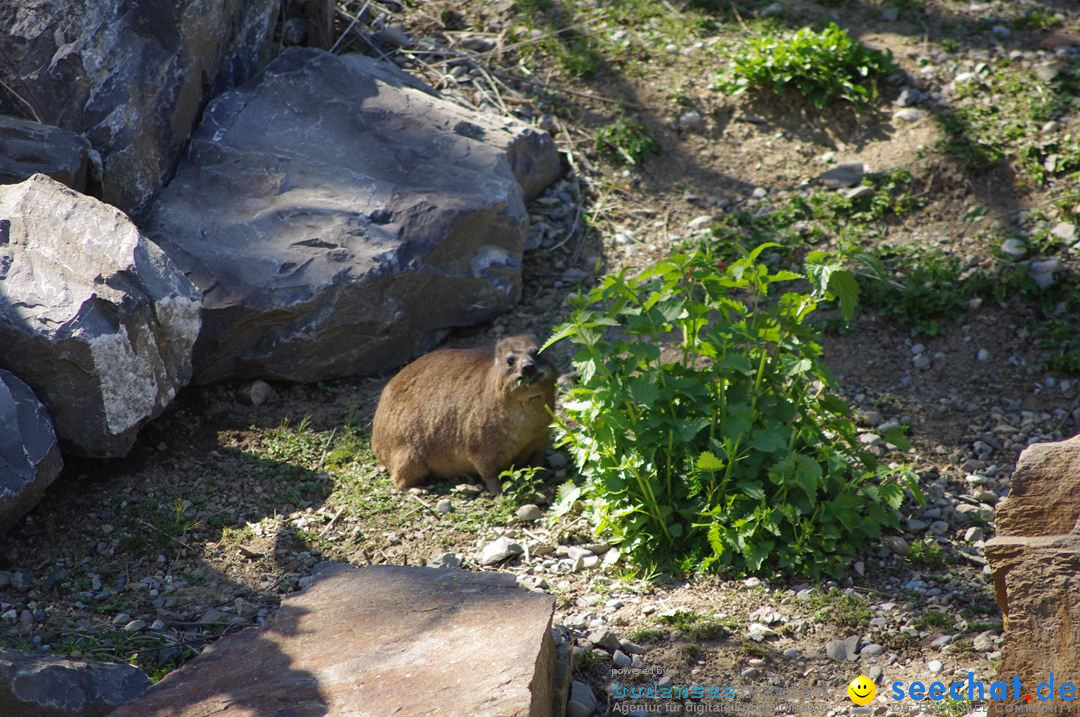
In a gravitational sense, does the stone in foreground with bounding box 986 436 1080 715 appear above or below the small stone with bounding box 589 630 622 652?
above

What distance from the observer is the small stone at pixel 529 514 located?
552cm

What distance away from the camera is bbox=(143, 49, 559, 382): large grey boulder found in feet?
21.4

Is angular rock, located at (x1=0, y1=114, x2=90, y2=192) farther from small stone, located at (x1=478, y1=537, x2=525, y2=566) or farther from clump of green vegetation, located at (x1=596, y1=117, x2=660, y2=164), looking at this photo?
clump of green vegetation, located at (x1=596, y1=117, x2=660, y2=164)

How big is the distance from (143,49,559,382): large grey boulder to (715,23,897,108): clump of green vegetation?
6.51 feet

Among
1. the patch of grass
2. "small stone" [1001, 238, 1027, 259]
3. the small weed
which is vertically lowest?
the patch of grass

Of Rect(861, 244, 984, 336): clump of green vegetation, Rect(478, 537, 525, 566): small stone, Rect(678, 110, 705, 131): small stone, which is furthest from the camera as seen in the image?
Rect(678, 110, 705, 131): small stone

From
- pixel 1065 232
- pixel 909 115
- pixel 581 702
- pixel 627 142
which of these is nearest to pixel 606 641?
pixel 581 702

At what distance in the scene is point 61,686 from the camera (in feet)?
12.1

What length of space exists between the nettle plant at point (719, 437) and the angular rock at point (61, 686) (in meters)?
2.15

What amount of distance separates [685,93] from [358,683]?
6269mm

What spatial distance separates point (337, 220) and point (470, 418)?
69.3 inches

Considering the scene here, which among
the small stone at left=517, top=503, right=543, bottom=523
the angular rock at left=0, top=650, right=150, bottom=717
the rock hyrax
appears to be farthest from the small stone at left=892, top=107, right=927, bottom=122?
the angular rock at left=0, top=650, right=150, bottom=717

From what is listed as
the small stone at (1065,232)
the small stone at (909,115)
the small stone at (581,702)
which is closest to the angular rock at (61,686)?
the small stone at (581,702)

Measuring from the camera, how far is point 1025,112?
7.74 m
